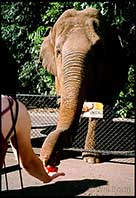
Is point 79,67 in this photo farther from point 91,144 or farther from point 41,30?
point 41,30

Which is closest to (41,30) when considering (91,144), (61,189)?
(91,144)

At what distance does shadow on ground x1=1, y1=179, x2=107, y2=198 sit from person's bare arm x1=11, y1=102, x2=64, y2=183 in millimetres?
A: 2808

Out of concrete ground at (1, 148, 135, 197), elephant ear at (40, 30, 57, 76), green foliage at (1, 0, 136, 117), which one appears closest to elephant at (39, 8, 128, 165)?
elephant ear at (40, 30, 57, 76)

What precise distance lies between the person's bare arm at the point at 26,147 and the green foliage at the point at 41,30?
564cm

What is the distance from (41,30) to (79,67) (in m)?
4.36

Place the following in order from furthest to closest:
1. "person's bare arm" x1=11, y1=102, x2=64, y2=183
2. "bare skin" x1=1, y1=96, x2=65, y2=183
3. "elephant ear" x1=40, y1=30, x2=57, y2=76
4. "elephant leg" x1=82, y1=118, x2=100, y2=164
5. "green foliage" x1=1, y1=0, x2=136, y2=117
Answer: "green foliage" x1=1, y1=0, x2=136, y2=117 < "elephant ear" x1=40, y1=30, x2=57, y2=76 < "elephant leg" x1=82, y1=118, x2=100, y2=164 < "person's bare arm" x1=11, y1=102, x2=64, y2=183 < "bare skin" x1=1, y1=96, x2=65, y2=183

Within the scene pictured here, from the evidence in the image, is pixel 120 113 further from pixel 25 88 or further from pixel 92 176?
pixel 25 88

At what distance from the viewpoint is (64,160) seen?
726cm

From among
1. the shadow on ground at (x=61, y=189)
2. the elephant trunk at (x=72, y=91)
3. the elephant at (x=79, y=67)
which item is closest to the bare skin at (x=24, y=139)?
the shadow on ground at (x=61, y=189)

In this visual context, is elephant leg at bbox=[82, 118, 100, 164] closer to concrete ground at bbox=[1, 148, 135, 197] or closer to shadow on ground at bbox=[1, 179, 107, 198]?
concrete ground at bbox=[1, 148, 135, 197]

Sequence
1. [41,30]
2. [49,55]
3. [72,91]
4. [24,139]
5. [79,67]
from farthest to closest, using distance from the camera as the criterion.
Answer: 1. [41,30]
2. [49,55]
3. [79,67]
4. [72,91]
5. [24,139]

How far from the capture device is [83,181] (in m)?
5.96

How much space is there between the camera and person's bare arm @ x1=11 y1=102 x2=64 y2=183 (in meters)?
2.23

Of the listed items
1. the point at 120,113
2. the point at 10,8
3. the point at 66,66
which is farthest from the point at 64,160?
the point at 10,8
